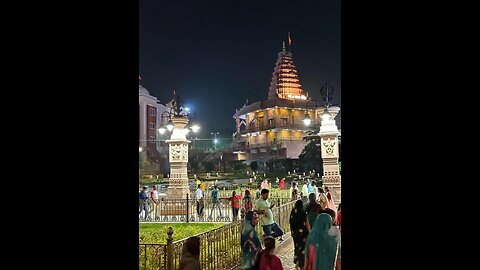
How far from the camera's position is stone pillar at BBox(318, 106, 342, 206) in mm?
8484

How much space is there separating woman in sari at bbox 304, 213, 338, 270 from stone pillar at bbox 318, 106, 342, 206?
16.3ft

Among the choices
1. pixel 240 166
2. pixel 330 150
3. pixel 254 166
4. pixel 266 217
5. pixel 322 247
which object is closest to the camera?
pixel 322 247

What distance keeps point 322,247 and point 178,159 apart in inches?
273

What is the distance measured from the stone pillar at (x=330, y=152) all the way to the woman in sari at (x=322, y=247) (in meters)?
4.96

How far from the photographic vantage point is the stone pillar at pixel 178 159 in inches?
395

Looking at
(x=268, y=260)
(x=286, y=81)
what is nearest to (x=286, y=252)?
(x=268, y=260)

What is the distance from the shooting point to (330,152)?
862cm

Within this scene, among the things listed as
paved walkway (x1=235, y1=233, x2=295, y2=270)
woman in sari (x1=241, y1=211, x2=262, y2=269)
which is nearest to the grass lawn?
paved walkway (x1=235, y1=233, x2=295, y2=270)

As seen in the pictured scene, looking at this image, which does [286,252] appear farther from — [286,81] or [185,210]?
[286,81]

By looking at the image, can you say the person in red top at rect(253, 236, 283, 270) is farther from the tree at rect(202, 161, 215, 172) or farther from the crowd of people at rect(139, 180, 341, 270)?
the tree at rect(202, 161, 215, 172)
